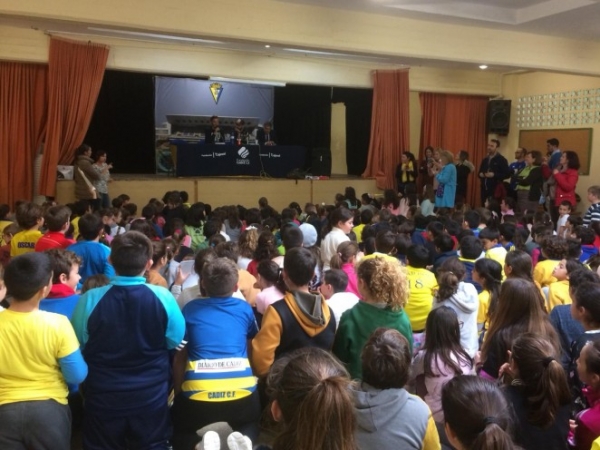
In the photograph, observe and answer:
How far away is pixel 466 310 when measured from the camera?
2.88m

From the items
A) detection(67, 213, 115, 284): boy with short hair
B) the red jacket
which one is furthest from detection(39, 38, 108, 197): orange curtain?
the red jacket

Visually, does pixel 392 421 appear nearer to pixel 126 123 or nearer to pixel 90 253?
pixel 90 253

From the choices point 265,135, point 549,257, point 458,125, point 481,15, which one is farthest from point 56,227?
point 458,125

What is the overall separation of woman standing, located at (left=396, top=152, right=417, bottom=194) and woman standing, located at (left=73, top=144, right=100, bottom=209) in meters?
4.99

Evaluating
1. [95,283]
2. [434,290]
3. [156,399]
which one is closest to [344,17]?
[434,290]

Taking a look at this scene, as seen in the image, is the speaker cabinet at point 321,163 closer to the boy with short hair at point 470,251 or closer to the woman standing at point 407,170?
the woman standing at point 407,170

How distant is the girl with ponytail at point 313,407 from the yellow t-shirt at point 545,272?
2.58 m

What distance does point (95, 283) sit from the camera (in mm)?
2533

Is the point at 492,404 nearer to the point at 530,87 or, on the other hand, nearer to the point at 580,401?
the point at 580,401

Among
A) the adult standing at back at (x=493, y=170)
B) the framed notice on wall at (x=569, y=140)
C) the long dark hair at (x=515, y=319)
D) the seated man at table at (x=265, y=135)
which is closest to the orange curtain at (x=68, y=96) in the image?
the seated man at table at (x=265, y=135)

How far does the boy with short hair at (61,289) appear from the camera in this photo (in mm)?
2355

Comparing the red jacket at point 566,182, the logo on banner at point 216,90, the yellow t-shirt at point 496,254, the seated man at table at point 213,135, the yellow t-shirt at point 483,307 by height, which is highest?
the logo on banner at point 216,90

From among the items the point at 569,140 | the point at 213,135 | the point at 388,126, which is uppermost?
the point at 388,126

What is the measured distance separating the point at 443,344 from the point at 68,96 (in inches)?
279
